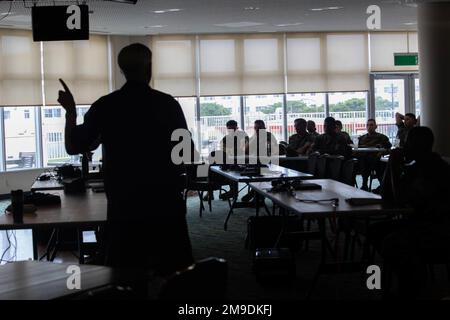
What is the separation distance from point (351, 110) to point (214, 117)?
10.8 ft

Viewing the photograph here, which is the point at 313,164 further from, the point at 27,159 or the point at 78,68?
the point at 27,159

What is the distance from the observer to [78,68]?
42.4ft

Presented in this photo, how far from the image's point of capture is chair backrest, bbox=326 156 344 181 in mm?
6656

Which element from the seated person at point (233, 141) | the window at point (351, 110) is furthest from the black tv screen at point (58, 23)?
the window at point (351, 110)

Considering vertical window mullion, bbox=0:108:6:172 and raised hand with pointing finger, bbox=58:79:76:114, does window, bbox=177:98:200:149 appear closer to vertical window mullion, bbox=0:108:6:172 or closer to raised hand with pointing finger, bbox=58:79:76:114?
vertical window mullion, bbox=0:108:6:172

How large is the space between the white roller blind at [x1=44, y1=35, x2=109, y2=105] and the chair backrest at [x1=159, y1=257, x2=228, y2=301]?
11374 mm

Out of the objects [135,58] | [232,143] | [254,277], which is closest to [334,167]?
[254,277]

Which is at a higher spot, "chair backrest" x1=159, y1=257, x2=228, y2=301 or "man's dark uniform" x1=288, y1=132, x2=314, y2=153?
"man's dark uniform" x1=288, y1=132, x2=314, y2=153

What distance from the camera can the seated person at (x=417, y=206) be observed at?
3.97 metres

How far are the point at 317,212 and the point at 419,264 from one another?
728mm

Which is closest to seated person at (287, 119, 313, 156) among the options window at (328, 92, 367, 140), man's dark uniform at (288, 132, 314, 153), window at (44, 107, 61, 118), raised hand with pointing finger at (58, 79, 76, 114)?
man's dark uniform at (288, 132, 314, 153)

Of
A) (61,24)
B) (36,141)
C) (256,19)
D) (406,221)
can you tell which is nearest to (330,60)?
(256,19)

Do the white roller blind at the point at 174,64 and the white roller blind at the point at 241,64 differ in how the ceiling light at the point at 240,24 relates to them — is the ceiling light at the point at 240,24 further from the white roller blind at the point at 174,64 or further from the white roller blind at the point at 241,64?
the white roller blind at the point at 174,64

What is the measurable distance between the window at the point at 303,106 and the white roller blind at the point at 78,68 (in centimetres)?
421
